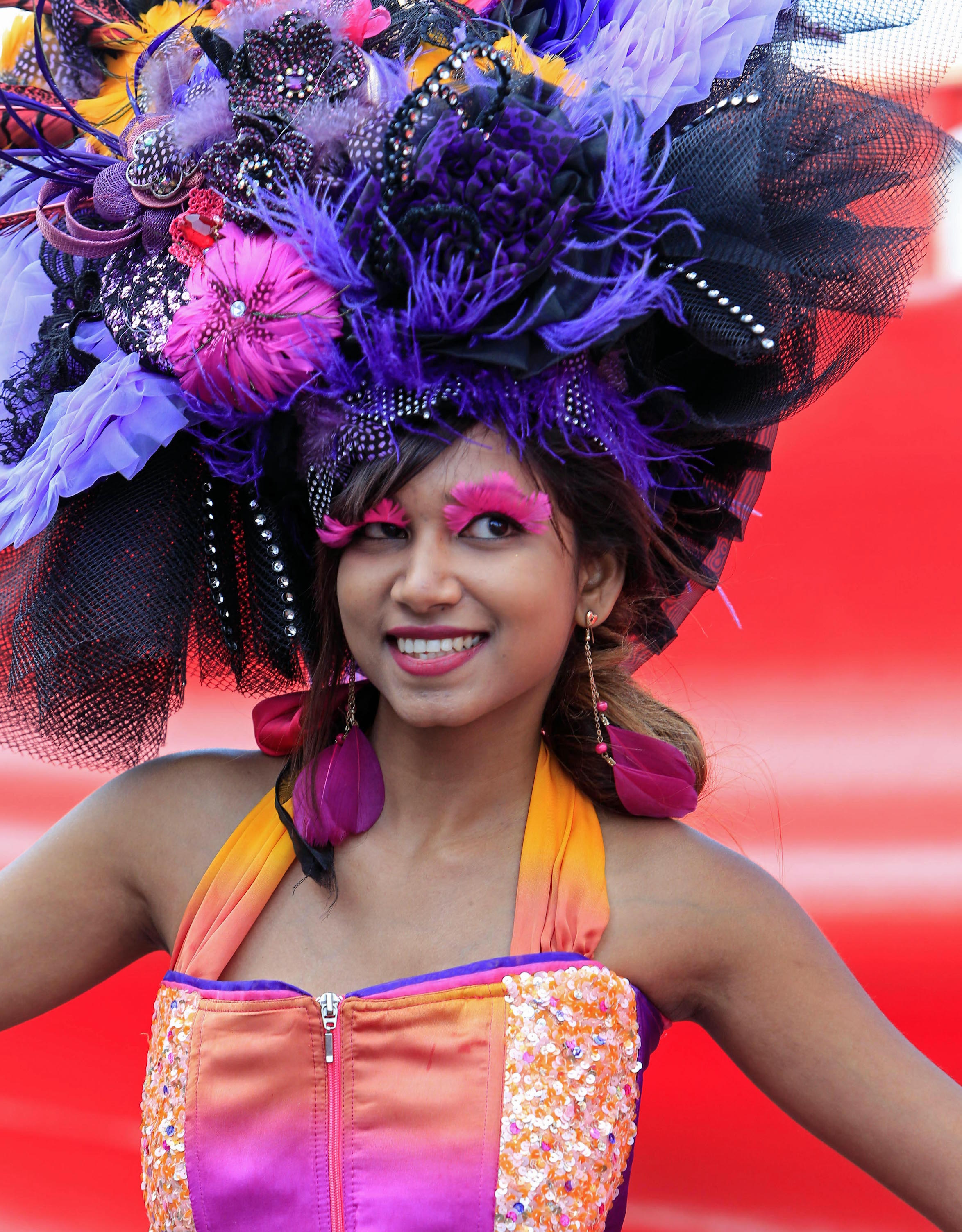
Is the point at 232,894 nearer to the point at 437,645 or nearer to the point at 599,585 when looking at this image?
the point at 437,645

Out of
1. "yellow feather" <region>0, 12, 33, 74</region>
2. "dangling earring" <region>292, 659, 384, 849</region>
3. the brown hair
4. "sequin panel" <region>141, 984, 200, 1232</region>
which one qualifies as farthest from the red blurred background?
"yellow feather" <region>0, 12, 33, 74</region>

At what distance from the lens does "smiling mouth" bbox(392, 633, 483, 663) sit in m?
1.27

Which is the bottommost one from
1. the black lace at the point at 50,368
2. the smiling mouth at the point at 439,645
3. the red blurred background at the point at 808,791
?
the red blurred background at the point at 808,791

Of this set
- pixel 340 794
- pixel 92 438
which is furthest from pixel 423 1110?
pixel 92 438

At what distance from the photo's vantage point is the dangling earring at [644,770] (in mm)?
1410

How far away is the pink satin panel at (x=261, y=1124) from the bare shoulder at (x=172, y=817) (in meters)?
0.20

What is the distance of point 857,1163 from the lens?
141 cm

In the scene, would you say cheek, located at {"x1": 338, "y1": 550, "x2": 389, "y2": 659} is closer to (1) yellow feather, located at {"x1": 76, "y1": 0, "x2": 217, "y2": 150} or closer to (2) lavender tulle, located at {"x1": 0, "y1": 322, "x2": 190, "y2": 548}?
(2) lavender tulle, located at {"x1": 0, "y1": 322, "x2": 190, "y2": 548}

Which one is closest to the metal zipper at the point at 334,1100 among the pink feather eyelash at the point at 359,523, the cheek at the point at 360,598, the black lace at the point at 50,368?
the cheek at the point at 360,598

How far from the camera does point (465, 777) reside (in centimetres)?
143

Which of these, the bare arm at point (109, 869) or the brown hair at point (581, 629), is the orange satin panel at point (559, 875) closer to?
the brown hair at point (581, 629)

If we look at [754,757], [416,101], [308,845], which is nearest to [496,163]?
[416,101]

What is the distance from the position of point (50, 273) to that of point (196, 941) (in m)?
0.76

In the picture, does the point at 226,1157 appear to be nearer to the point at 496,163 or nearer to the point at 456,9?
the point at 496,163
